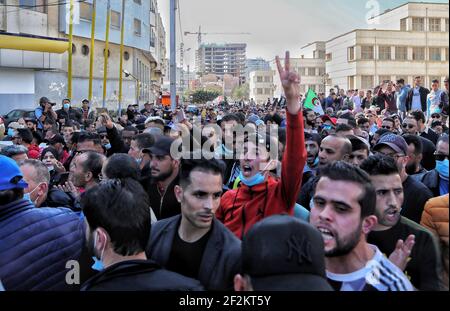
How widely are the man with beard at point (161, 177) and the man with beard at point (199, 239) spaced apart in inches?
36.7

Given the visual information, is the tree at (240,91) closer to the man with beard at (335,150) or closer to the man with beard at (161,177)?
the man with beard at (335,150)

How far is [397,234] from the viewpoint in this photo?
3070 mm

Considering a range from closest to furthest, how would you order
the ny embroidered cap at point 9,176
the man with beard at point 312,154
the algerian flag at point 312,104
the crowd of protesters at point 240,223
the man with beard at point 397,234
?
the crowd of protesters at point 240,223 → the man with beard at point 397,234 → the ny embroidered cap at point 9,176 → the man with beard at point 312,154 → the algerian flag at point 312,104

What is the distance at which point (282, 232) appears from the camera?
1921mm

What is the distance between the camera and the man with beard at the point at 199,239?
2.61 m

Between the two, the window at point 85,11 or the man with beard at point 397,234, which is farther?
the window at point 85,11

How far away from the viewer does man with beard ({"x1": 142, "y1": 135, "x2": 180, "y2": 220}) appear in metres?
4.34

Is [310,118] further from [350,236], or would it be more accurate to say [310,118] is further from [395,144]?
[350,236]

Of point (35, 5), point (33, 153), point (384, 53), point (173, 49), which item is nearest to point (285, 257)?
point (33, 153)

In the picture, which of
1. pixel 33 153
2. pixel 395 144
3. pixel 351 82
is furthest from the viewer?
pixel 351 82

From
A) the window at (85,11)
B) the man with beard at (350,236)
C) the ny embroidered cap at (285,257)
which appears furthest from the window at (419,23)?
the window at (85,11)

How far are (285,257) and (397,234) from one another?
1.44 m

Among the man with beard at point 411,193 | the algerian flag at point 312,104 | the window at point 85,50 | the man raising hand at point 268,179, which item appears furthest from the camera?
the window at point 85,50

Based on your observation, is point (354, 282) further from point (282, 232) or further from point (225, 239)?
point (225, 239)
